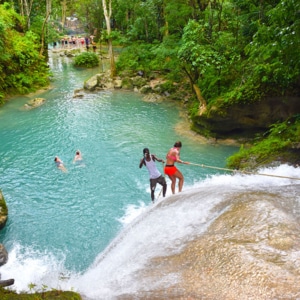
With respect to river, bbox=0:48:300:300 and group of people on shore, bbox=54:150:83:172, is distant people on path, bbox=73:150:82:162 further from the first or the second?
river, bbox=0:48:300:300

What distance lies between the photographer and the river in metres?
5.09

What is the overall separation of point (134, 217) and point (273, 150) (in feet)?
17.0

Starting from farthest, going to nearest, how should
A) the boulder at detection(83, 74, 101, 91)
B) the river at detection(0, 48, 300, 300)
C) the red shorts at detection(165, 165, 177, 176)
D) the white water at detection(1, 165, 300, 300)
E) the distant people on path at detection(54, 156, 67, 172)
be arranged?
the boulder at detection(83, 74, 101, 91) < the distant people on path at detection(54, 156, 67, 172) < the red shorts at detection(165, 165, 177, 176) < the white water at detection(1, 165, 300, 300) < the river at detection(0, 48, 300, 300)

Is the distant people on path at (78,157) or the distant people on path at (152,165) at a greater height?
the distant people on path at (152,165)

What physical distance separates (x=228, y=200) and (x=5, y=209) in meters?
6.59

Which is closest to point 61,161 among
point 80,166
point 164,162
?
point 80,166

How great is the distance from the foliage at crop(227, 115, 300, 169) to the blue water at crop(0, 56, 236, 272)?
1598 millimetres

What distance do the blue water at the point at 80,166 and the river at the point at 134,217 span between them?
45 mm

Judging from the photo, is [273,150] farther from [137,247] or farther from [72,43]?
[72,43]

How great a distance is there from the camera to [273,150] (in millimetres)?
10758

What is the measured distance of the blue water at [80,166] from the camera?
9148 millimetres

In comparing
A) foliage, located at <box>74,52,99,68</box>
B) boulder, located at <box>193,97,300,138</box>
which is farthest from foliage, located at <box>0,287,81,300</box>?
foliage, located at <box>74,52,99,68</box>

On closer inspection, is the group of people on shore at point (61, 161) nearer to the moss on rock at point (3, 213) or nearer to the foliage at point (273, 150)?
the moss on rock at point (3, 213)

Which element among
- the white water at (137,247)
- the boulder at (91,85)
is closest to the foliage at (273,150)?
the white water at (137,247)
